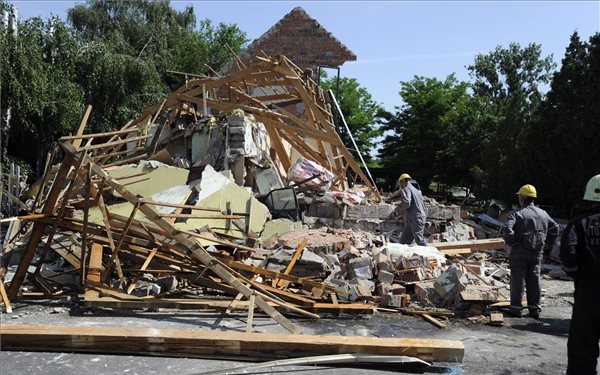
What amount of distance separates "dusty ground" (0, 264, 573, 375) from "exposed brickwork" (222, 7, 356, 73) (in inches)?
594

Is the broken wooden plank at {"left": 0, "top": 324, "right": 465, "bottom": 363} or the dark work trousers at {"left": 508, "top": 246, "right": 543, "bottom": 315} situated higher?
the dark work trousers at {"left": 508, "top": 246, "right": 543, "bottom": 315}

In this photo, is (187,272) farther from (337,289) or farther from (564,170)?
(564,170)

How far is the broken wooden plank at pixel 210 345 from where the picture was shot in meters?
4.68

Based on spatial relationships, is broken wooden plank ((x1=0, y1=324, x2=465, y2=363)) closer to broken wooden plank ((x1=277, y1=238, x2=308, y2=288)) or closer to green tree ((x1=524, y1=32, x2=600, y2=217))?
broken wooden plank ((x1=277, y1=238, x2=308, y2=288))

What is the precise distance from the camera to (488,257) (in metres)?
9.84

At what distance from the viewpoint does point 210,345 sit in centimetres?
471

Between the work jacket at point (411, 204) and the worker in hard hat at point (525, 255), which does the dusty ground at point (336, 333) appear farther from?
the work jacket at point (411, 204)

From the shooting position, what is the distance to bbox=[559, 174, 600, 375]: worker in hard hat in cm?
404

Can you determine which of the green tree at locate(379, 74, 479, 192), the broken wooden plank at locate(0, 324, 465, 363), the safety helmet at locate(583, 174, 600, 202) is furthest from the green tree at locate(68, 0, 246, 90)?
the safety helmet at locate(583, 174, 600, 202)

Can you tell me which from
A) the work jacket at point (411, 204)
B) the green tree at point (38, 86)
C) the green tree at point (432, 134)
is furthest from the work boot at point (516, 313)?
the green tree at point (432, 134)

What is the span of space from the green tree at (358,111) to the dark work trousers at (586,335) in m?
29.5

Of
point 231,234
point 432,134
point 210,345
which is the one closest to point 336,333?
point 210,345

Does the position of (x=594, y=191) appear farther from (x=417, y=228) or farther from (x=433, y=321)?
(x=417, y=228)

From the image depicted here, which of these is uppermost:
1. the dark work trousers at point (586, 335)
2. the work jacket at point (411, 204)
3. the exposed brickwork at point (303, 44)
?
the exposed brickwork at point (303, 44)
